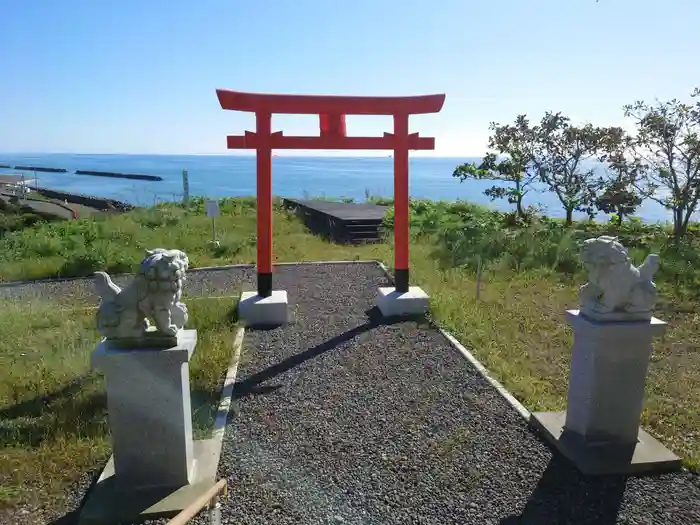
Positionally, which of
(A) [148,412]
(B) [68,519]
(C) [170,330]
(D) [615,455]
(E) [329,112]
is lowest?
(B) [68,519]

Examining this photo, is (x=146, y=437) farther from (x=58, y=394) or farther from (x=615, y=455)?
(x=615, y=455)

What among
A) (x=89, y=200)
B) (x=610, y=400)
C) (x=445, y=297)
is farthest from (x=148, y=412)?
(x=89, y=200)

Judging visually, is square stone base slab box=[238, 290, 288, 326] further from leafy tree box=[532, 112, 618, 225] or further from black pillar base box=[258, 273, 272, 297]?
leafy tree box=[532, 112, 618, 225]

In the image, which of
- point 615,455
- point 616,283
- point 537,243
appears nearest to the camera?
point 616,283

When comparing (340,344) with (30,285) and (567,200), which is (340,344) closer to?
(30,285)

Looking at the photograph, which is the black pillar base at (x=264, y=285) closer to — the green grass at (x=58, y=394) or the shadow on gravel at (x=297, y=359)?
the green grass at (x=58, y=394)

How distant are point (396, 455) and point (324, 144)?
4025mm

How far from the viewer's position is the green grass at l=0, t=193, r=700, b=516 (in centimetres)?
377

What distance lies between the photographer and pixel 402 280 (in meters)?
6.54

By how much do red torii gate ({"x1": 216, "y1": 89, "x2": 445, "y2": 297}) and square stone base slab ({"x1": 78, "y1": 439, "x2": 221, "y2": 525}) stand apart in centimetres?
341

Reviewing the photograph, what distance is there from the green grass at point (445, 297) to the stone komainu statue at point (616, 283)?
1072mm

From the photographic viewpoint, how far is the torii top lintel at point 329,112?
19.4 feet

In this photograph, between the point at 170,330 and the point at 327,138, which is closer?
the point at 170,330

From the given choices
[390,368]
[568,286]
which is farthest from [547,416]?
[568,286]
